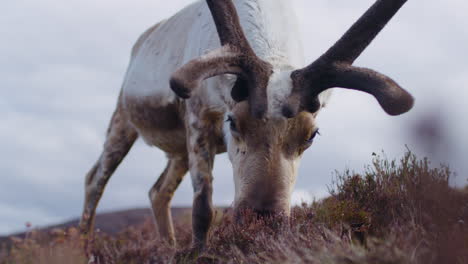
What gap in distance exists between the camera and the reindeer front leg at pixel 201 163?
5.69 meters

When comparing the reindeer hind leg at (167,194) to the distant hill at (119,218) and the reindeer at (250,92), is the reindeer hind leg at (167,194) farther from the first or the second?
the distant hill at (119,218)

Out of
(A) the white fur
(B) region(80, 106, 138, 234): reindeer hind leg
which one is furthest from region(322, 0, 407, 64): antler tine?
(B) region(80, 106, 138, 234): reindeer hind leg

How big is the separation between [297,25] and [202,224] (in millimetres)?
2301

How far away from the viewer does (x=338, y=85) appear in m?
5.21

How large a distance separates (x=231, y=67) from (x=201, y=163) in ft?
3.90

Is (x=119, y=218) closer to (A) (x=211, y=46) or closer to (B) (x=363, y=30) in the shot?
(A) (x=211, y=46)

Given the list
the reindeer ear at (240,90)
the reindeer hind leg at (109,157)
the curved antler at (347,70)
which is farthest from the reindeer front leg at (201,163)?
the reindeer hind leg at (109,157)

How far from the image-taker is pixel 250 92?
5047 millimetres

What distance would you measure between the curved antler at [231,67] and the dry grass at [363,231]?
3.24ft

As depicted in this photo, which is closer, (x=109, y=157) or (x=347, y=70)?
(x=347, y=70)

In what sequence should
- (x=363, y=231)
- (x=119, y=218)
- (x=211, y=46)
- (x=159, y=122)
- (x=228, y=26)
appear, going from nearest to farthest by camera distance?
1. (x=363, y=231)
2. (x=228, y=26)
3. (x=211, y=46)
4. (x=159, y=122)
5. (x=119, y=218)

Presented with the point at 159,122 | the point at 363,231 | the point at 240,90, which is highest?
the point at 159,122

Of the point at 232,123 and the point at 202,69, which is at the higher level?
the point at 202,69

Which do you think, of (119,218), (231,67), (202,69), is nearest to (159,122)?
(231,67)
